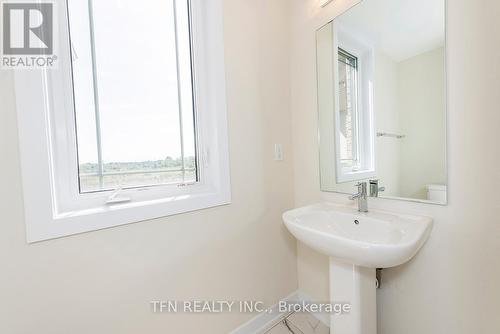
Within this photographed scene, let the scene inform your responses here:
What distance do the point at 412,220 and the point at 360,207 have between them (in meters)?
0.24

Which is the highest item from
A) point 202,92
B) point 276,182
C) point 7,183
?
point 202,92

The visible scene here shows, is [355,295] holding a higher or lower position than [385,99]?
lower

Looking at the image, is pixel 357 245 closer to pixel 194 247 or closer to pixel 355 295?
pixel 355 295

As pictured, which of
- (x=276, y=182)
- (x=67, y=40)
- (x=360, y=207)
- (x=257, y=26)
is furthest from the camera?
(x=276, y=182)

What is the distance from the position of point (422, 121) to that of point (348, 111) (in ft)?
1.27

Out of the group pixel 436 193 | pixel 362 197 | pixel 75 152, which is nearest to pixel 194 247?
pixel 75 152

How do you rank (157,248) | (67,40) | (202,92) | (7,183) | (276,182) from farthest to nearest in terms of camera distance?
(276,182) → (202,92) → (157,248) → (67,40) → (7,183)

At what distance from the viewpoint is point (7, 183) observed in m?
0.74

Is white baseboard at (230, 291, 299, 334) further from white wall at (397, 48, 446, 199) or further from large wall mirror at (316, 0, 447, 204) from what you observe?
white wall at (397, 48, 446, 199)

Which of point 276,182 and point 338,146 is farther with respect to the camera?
point 276,182

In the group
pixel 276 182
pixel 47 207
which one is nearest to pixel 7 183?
pixel 47 207

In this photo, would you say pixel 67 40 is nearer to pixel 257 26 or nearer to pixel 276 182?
pixel 257 26

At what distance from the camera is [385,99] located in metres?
1.11

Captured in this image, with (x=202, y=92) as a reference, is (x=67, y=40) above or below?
above
